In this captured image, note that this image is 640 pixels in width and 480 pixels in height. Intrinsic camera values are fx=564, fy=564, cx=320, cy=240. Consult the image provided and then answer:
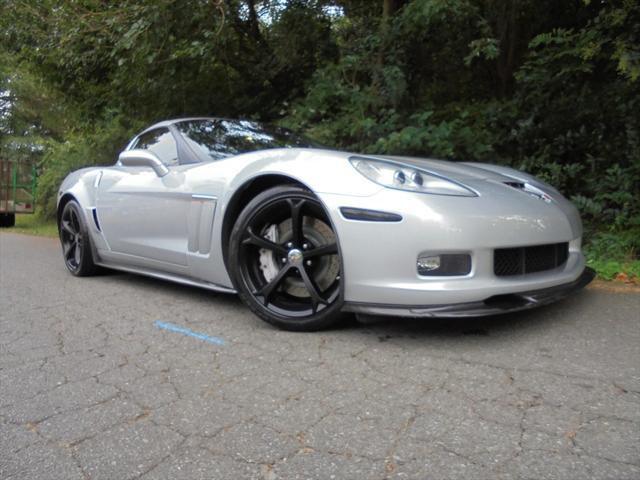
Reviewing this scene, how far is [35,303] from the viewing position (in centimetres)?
410

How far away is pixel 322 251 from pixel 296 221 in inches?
9.3

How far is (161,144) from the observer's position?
434 cm

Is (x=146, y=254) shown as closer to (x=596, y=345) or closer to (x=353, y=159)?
(x=353, y=159)

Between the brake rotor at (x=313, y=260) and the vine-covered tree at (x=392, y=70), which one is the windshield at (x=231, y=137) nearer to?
the brake rotor at (x=313, y=260)

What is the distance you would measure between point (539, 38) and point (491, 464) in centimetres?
498

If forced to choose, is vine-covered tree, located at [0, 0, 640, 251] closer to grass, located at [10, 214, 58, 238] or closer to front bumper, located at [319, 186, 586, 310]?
front bumper, located at [319, 186, 586, 310]

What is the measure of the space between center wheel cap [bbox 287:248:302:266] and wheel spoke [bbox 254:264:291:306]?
0.12 feet

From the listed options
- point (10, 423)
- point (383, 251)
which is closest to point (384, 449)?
point (383, 251)

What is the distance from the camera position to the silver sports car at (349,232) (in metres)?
2.69

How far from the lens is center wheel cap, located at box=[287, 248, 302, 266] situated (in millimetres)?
3057

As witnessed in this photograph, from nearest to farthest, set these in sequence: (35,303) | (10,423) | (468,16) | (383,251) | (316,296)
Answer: (10,423)
(383,251)
(316,296)
(35,303)
(468,16)

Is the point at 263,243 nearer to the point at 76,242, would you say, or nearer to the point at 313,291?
the point at 313,291

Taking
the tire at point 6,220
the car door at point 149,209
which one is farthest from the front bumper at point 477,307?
the tire at point 6,220

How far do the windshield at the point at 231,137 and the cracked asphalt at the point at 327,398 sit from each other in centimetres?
119
